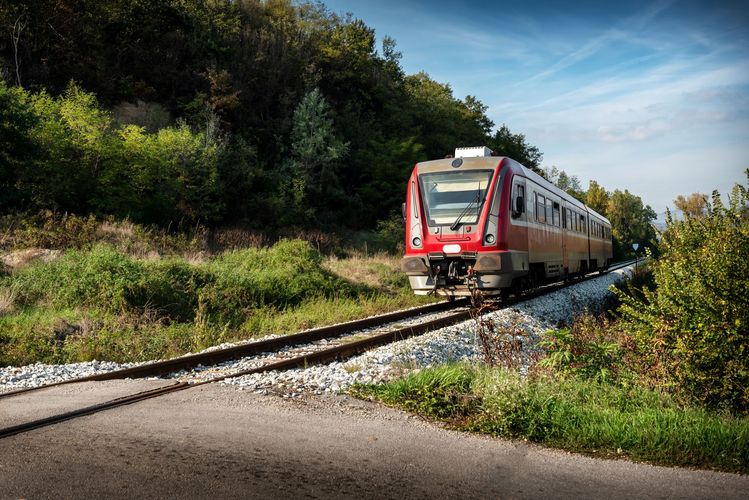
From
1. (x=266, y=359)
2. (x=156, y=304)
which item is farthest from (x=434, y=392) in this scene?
(x=156, y=304)

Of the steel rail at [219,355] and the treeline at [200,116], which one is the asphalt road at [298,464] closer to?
the steel rail at [219,355]

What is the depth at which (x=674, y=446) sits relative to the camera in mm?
5004

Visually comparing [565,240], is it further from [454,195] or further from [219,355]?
[219,355]

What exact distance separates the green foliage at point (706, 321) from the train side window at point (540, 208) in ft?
32.2

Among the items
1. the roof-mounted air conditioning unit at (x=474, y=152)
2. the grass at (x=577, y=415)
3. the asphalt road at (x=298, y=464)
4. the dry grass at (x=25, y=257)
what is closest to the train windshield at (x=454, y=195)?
the roof-mounted air conditioning unit at (x=474, y=152)

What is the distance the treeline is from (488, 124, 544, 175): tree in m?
12.8

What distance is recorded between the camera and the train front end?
13.9 meters

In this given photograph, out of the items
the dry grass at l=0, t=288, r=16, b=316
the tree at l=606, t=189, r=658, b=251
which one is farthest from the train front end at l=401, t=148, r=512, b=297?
the tree at l=606, t=189, r=658, b=251

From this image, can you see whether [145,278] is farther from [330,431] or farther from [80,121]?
[80,121]

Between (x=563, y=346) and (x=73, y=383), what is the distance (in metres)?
6.10

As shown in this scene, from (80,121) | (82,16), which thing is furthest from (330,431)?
(82,16)

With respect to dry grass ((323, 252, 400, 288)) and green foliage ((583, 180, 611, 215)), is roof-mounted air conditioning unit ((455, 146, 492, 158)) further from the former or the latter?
green foliage ((583, 180, 611, 215))

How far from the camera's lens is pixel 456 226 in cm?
1426

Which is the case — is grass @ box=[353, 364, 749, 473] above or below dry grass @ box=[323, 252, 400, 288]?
below
